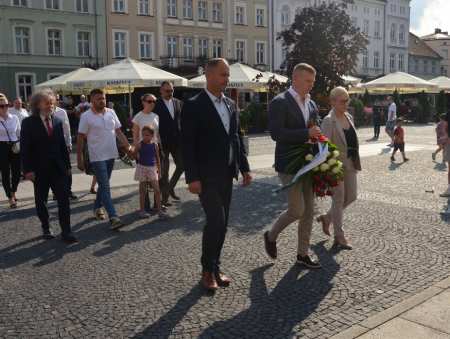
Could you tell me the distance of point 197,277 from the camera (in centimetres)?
509

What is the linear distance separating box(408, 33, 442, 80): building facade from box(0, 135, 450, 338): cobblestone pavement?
65.0 m

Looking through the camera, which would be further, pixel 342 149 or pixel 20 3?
pixel 20 3

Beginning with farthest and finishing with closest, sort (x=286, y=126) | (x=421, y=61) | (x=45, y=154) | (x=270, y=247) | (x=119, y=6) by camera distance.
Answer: (x=421, y=61) → (x=119, y=6) → (x=45, y=154) → (x=270, y=247) → (x=286, y=126)

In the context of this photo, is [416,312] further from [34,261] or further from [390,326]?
[34,261]

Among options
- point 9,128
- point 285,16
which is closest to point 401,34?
point 285,16

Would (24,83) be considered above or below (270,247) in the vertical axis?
above

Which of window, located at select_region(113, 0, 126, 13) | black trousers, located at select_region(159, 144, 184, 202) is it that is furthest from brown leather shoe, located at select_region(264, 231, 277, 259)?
window, located at select_region(113, 0, 126, 13)

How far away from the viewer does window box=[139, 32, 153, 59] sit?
39.0 meters

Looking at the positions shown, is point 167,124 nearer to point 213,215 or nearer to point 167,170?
point 167,170

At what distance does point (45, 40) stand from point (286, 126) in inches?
1316

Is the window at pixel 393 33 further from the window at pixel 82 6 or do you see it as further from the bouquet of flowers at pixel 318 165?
the bouquet of flowers at pixel 318 165

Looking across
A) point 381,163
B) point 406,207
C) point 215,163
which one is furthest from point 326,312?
point 381,163

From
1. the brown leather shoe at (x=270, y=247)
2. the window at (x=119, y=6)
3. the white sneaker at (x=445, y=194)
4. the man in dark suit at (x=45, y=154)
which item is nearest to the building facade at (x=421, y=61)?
the window at (x=119, y=6)

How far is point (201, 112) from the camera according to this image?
4.54 meters
